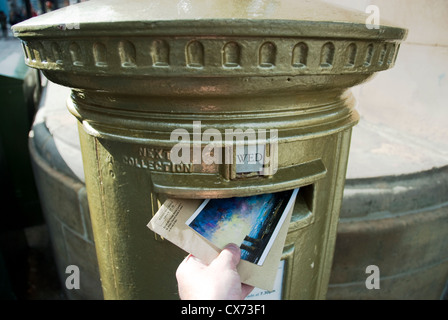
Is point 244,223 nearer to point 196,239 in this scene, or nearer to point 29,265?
point 196,239

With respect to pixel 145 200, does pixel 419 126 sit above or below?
below

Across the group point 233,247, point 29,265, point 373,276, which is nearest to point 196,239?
point 233,247

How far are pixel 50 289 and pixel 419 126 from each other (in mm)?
3367

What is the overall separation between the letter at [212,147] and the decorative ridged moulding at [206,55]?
0.58 feet

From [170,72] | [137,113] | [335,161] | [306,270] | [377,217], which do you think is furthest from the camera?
[377,217]

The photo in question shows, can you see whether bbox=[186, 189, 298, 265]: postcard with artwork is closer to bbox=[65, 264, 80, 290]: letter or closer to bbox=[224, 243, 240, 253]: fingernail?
bbox=[224, 243, 240, 253]: fingernail

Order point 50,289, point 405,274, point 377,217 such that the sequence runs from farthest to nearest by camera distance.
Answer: point 50,289 → point 405,274 → point 377,217

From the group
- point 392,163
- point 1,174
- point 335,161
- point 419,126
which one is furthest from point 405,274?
point 1,174

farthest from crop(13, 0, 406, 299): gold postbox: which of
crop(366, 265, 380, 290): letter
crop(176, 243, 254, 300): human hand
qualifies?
crop(366, 265, 380, 290): letter

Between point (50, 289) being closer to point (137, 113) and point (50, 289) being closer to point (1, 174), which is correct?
point (1, 174)

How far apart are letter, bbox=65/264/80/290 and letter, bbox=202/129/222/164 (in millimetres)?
2046

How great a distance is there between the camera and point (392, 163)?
2293mm

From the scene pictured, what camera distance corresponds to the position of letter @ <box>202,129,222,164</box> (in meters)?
0.87
